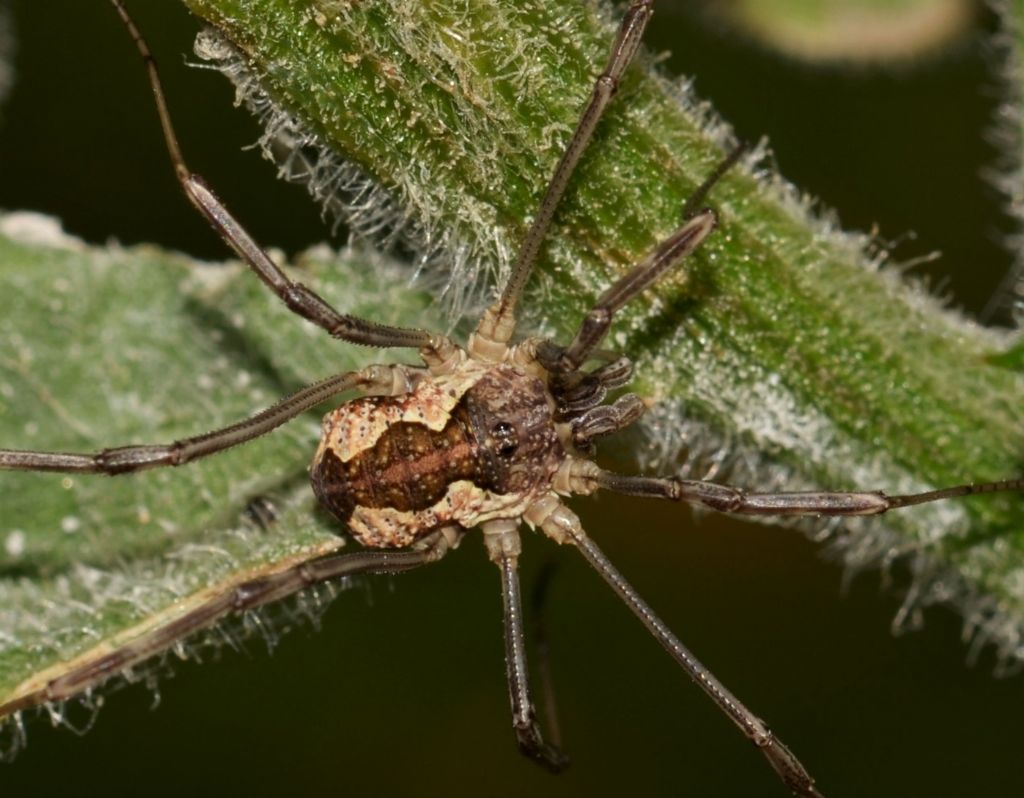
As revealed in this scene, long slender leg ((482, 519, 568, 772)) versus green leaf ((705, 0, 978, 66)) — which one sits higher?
green leaf ((705, 0, 978, 66))

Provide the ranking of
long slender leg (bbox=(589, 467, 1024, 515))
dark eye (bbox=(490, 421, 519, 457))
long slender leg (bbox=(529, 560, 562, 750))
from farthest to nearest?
long slender leg (bbox=(529, 560, 562, 750)), dark eye (bbox=(490, 421, 519, 457)), long slender leg (bbox=(589, 467, 1024, 515))

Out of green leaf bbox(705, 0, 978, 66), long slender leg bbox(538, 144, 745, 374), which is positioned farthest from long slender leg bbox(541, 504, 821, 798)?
green leaf bbox(705, 0, 978, 66)

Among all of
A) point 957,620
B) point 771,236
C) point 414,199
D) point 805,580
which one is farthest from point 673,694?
point 414,199

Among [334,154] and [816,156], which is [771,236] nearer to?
[334,154]

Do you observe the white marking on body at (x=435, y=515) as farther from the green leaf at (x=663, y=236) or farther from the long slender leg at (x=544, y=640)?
the long slender leg at (x=544, y=640)

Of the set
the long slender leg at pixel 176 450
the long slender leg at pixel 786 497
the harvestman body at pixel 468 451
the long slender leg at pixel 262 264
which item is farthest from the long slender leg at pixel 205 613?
the long slender leg at pixel 786 497

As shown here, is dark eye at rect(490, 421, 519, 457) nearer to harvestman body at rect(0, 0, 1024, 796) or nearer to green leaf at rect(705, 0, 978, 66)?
harvestman body at rect(0, 0, 1024, 796)

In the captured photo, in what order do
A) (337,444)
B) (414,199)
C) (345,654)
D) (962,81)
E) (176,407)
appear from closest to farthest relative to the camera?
(414,199) → (337,444) → (176,407) → (345,654) → (962,81)
